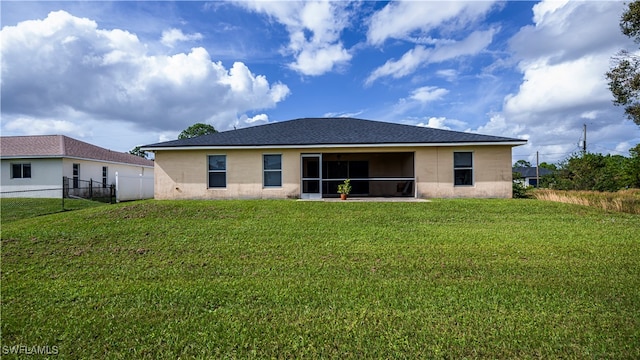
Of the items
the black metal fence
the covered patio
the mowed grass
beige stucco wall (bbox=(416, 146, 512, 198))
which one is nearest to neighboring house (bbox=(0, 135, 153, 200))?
the black metal fence

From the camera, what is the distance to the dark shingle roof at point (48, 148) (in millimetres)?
19469

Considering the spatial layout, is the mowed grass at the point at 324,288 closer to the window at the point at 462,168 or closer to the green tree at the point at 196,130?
the window at the point at 462,168

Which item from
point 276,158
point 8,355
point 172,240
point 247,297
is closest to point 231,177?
point 276,158

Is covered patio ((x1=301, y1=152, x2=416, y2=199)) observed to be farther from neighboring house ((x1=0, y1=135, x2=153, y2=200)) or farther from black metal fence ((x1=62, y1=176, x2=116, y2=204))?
black metal fence ((x1=62, y1=176, x2=116, y2=204))

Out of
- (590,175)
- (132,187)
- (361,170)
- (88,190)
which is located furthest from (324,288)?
(590,175)

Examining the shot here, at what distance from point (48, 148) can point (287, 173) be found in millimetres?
16573

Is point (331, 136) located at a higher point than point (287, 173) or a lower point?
higher

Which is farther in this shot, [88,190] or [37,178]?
[88,190]

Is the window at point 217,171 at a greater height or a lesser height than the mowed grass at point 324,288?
greater

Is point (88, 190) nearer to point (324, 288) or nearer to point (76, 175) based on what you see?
point (76, 175)

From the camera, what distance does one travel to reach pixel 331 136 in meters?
15.4

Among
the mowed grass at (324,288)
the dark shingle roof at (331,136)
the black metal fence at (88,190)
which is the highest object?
the dark shingle roof at (331,136)

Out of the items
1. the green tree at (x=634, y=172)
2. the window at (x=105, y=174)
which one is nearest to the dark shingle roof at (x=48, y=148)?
the window at (x=105, y=174)

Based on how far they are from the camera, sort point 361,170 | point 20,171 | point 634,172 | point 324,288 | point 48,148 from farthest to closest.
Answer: point 634,172
point 48,148
point 20,171
point 361,170
point 324,288
